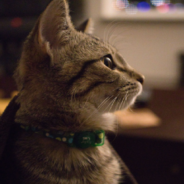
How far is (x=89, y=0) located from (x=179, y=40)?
37.3 inches

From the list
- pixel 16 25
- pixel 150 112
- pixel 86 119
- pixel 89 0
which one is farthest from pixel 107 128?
pixel 89 0

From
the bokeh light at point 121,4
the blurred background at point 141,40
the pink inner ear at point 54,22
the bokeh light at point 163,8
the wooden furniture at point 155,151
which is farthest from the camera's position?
the bokeh light at point 121,4

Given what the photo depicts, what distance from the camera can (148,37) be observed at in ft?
6.97

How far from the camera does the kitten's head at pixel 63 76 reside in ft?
1.71

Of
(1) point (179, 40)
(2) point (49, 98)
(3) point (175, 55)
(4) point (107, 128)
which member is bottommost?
(3) point (175, 55)

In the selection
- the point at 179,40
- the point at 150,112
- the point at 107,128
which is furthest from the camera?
the point at 179,40

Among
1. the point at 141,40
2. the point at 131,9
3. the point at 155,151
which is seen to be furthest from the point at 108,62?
the point at 131,9

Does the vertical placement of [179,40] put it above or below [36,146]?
below

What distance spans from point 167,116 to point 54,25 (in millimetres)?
747

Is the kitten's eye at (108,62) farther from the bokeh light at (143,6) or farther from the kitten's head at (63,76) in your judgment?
the bokeh light at (143,6)

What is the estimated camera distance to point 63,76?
527mm

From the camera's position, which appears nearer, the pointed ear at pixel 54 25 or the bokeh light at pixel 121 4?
the pointed ear at pixel 54 25

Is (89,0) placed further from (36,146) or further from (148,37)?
(36,146)

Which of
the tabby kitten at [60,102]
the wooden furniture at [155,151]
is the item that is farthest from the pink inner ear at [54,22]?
the wooden furniture at [155,151]
